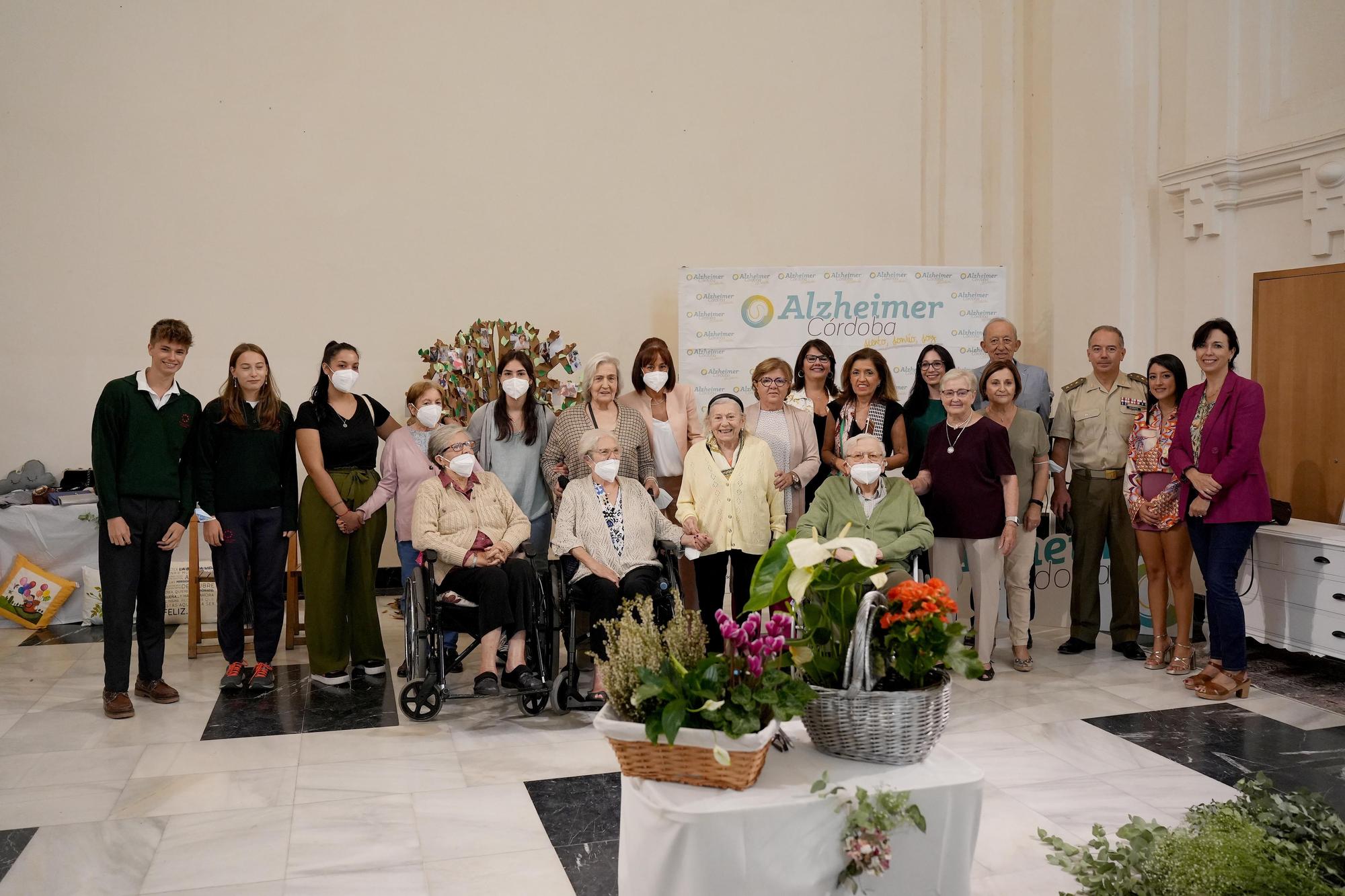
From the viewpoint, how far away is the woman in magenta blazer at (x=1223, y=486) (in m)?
4.30

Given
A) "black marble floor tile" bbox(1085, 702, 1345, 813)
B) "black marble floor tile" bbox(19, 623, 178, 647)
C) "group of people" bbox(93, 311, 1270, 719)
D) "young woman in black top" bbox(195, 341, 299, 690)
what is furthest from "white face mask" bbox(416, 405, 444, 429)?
"black marble floor tile" bbox(1085, 702, 1345, 813)

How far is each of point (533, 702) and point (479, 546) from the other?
2.10 ft

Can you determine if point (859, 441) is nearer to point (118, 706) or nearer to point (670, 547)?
point (670, 547)

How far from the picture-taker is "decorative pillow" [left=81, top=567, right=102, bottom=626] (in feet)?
19.2

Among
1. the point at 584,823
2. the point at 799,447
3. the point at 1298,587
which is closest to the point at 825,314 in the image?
the point at 799,447

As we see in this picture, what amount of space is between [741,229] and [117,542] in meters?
4.51

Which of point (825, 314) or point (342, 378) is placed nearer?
point (342, 378)

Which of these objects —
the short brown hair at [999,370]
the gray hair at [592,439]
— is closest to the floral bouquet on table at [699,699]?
the gray hair at [592,439]

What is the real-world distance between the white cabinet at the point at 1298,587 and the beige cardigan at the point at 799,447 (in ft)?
6.74

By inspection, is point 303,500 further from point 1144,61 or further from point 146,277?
point 1144,61

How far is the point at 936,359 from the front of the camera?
16.9ft

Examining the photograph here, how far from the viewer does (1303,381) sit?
17.3 ft

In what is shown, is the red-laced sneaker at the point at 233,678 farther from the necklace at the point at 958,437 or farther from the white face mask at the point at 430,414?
the necklace at the point at 958,437

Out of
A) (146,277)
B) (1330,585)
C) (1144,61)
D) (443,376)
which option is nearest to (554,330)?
(443,376)
